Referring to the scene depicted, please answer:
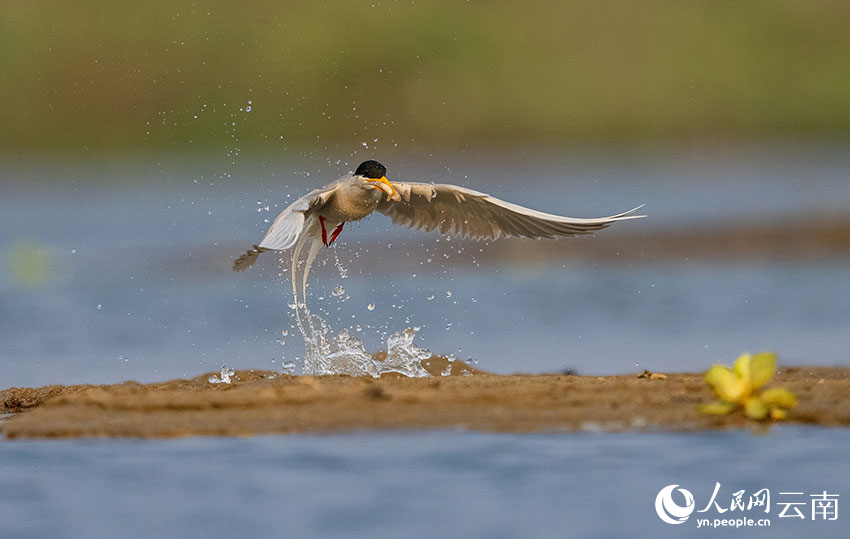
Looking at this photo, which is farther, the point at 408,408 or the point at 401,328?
the point at 401,328

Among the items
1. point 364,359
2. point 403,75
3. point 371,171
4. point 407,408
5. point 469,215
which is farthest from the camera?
point 403,75

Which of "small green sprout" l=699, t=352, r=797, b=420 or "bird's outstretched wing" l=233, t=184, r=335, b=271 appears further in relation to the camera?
"bird's outstretched wing" l=233, t=184, r=335, b=271

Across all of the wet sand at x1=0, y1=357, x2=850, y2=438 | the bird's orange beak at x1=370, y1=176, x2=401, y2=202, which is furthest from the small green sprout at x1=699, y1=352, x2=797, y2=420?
the bird's orange beak at x1=370, y1=176, x2=401, y2=202

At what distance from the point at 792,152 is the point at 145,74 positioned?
1820 cm

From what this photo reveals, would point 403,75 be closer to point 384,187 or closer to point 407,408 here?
point 384,187

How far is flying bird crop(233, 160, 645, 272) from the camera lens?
11.5m

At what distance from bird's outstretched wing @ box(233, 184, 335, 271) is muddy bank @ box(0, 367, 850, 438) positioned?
90 cm

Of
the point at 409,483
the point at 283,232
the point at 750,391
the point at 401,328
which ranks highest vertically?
the point at 401,328

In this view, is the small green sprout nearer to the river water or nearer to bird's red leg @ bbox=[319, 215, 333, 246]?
the river water

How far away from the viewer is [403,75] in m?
43.9

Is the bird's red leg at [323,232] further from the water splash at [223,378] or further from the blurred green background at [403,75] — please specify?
the blurred green background at [403,75]

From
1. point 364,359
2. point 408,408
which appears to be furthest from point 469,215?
point 408,408

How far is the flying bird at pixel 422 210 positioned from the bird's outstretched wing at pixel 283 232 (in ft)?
0.12

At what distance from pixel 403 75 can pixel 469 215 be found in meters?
32.2
